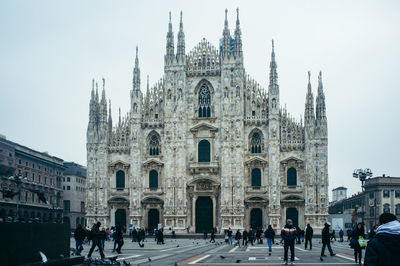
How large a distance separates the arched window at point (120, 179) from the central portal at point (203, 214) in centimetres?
846

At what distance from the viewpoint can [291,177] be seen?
58.9m

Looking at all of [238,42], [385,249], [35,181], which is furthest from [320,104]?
[385,249]

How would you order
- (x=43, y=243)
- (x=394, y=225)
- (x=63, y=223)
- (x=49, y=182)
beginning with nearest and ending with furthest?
(x=394, y=225), (x=43, y=243), (x=63, y=223), (x=49, y=182)

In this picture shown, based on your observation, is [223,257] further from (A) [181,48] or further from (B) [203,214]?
(A) [181,48]

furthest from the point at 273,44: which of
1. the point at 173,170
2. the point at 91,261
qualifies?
the point at 91,261

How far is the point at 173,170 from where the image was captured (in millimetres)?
59719

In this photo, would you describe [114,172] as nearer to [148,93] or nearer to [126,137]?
[126,137]

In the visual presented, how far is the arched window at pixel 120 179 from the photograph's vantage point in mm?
61719

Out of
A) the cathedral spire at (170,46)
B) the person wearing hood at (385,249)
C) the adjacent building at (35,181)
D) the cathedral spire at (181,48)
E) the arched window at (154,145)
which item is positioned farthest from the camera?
the adjacent building at (35,181)

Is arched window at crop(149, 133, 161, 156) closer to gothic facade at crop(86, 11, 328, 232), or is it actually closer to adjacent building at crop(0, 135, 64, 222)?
gothic facade at crop(86, 11, 328, 232)

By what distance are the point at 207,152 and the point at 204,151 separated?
1.10 feet

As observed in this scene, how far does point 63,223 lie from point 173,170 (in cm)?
4263

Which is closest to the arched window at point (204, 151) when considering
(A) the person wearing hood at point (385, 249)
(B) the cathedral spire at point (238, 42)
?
(B) the cathedral spire at point (238, 42)

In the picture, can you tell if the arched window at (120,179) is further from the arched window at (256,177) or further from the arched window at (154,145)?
the arched window at (256,177)
